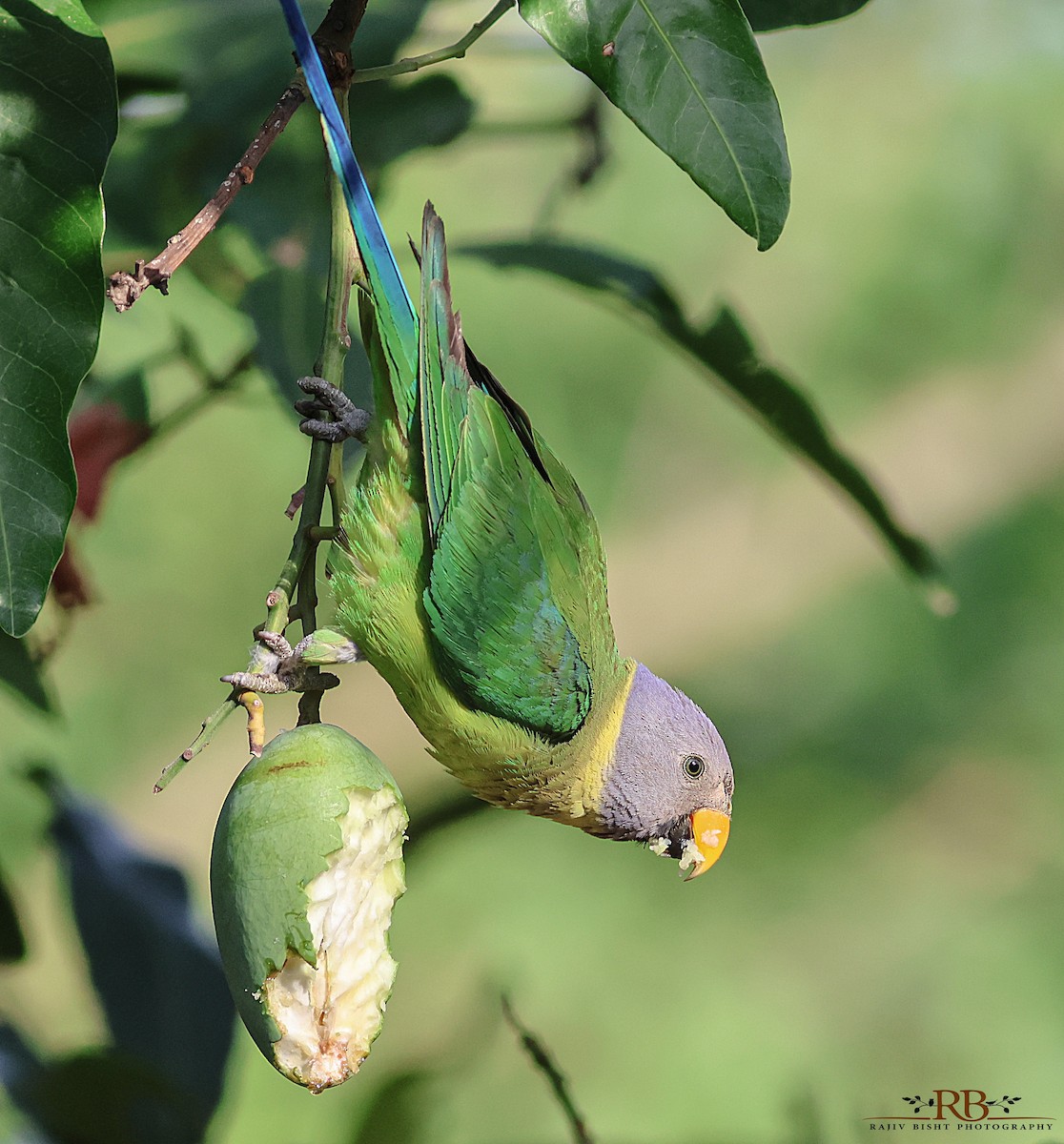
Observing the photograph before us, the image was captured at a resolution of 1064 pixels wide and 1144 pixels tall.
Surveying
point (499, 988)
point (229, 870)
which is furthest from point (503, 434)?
point (499, 988)

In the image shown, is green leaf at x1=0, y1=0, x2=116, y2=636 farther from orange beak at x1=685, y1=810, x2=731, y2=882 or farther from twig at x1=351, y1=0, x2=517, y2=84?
orange beak at x1=685, y1=810, x2=731, y2=882

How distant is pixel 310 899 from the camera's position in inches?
27.2

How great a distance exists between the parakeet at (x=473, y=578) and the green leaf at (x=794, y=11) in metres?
0.37

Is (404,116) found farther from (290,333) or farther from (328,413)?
(328,413)

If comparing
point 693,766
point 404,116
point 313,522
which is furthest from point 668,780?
point 404,116

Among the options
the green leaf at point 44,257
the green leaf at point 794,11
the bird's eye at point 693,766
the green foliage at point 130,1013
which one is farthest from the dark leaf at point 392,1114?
the green leaf at point 794,11

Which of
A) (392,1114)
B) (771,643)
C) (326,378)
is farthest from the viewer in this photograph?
(771,643)

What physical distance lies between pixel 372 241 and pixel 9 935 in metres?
0.93

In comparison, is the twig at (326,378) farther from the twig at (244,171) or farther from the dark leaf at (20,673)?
the dark leaf at (20,673)

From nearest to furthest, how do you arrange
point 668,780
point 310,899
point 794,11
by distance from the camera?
point 310,899
point 794,11
point 668,780

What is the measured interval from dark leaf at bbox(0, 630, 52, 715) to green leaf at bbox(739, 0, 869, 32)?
966 mm

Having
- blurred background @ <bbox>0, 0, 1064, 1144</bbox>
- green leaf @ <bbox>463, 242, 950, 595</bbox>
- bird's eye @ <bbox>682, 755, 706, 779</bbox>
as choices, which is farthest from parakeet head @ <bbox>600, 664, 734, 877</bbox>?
blurred background @ <bbox>0, 0, 1064, 1144</bbox>

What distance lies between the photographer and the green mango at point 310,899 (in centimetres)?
69

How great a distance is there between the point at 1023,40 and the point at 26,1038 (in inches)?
117
